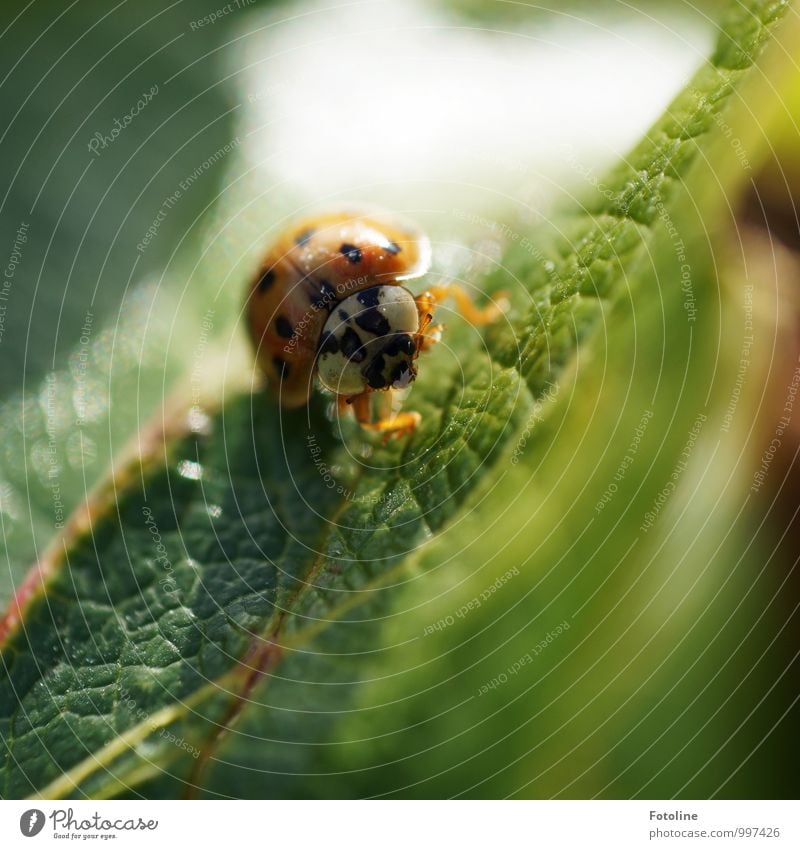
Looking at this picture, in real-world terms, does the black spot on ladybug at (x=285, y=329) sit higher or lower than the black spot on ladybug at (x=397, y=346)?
higher

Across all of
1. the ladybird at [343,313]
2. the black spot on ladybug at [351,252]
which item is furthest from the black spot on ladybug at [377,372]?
the black spot on ladybug at [351,252]

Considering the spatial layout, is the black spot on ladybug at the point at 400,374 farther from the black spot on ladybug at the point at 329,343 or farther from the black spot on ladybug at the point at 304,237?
the black spot on ladybug at the point at 304,237

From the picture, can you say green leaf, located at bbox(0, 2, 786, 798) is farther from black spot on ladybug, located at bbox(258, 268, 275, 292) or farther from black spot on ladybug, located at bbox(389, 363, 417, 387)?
black spot on ladybug, located at bbox(258, 268, 275, 292)

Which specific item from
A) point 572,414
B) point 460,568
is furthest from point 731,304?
point 460,568

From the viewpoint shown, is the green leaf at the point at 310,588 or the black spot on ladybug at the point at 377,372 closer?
the green leaf at the point at 310,588

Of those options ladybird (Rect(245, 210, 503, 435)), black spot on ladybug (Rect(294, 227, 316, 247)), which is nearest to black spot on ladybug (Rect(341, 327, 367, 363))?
ladybird (Rect(245, 210, 503, 435))
